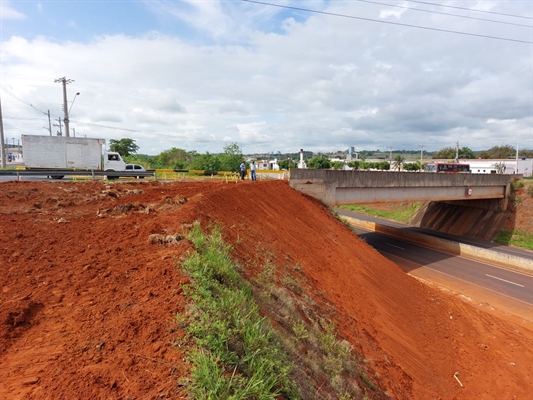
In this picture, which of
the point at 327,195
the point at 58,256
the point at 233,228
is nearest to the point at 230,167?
the point at 327,195

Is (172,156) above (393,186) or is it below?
above

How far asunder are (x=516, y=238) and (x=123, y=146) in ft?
242

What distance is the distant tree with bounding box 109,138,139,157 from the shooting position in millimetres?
69375

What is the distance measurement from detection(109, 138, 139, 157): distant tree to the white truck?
45414 mm

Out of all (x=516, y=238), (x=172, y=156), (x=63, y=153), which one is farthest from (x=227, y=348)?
(x=172, y=156)

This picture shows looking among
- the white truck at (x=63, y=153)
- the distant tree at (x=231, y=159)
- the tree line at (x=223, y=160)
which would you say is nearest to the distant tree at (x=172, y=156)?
the tree line at (x=223, y=160)

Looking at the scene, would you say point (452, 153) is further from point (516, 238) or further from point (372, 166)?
point (516, 238)

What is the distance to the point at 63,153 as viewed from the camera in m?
26.2

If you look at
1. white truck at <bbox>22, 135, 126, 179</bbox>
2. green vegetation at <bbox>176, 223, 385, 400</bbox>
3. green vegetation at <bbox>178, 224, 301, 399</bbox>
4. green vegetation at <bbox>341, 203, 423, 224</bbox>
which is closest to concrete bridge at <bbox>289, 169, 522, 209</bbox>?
green vegetation at <bbox>341, 203, 423, 224</bbox>

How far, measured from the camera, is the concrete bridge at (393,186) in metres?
19.5

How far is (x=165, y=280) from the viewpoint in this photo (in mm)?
5004

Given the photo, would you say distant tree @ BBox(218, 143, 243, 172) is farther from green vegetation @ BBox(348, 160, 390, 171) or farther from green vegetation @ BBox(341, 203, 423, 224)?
green vegetation @ BBox(348, 160, 390, 171)

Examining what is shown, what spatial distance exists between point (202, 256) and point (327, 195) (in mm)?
15110

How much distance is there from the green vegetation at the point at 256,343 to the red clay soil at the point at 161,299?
0.30 meters
